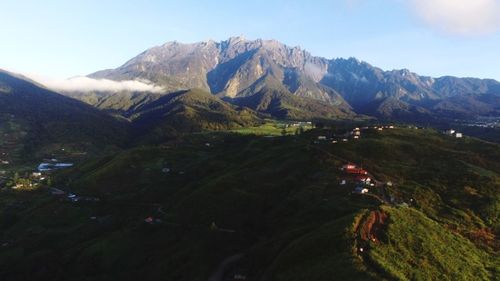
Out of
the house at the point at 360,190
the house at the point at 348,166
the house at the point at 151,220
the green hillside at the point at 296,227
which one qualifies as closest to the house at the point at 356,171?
the house at the point at 348,166

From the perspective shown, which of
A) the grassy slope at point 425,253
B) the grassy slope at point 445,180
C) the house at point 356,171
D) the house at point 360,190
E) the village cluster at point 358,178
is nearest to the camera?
the grassy slope at point 425,253

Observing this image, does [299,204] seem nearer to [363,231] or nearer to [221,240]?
[221,240]

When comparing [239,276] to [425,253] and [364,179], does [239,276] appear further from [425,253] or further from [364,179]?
[364,179]

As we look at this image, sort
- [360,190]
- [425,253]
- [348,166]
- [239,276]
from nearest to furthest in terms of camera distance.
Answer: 1. [425,253]
2. [239,276]
3. [360,190]
4. [348,166]

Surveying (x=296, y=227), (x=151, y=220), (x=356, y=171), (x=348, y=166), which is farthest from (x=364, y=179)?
(x=151, y=220)

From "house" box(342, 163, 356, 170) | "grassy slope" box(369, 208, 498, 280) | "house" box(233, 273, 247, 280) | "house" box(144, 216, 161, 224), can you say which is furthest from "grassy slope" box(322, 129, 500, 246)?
"house" box(144, 216, 161, 224)

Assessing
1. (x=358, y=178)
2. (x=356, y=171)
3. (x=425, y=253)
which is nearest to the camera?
(x=425, y=253)

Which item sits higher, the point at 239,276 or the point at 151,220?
the point at 239,276

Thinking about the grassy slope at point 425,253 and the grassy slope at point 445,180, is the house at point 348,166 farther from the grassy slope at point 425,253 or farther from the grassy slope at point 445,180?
the grassy slope at point 425,253
